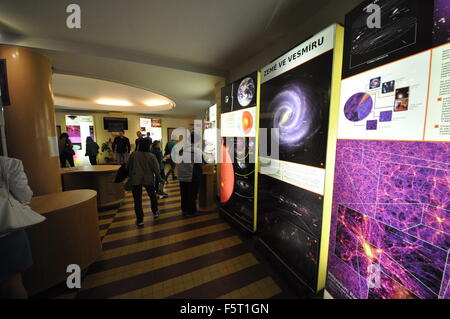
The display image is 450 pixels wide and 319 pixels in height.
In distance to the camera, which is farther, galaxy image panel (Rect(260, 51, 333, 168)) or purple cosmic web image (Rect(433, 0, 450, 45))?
galaxy image panel (Rect(260, 51, 333, 168))

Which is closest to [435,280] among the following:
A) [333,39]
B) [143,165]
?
[333,39]

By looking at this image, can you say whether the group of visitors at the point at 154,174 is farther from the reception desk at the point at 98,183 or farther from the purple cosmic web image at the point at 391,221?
the purple cosmic web image at the point at 391,221

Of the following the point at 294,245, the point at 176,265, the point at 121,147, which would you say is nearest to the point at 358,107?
the point at 294,245

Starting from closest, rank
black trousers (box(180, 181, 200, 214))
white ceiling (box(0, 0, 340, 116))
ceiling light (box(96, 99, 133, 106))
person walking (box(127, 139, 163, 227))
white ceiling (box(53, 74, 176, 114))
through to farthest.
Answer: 1. white ceiling (box(0, 0, 340, 116))
2. person walking (box(127, 139, 163, 227))
3. black trousers (box(180, 181, 200, 214))
4. white ceiling (box(53, 74, 176, 114))
5. ceiling light (box(96, 99, 133, 106))

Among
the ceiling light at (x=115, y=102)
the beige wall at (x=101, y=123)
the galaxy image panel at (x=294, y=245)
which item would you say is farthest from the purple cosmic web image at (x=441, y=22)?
the ceiling light at (x=115, y=102)

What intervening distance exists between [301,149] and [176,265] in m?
2.00

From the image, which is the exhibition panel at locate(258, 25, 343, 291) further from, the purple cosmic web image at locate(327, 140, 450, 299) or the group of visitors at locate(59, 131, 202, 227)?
the group of visitors at locate(59, 131, 202, 227)

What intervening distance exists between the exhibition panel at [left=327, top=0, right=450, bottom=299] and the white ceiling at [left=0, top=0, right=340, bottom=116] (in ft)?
4.12

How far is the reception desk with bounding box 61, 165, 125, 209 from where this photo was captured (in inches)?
133

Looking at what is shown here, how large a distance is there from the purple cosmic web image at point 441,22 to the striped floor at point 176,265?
2.19 m

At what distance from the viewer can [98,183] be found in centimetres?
362

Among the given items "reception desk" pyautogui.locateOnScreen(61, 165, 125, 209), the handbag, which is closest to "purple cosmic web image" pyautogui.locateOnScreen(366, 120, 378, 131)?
the handbag

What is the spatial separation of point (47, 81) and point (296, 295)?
13.9 feet

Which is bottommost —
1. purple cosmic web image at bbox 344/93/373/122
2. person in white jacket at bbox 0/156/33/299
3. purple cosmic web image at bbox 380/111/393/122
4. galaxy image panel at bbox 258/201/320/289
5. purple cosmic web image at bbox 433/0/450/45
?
galaxy image panel at bbox 258/201/320/289
